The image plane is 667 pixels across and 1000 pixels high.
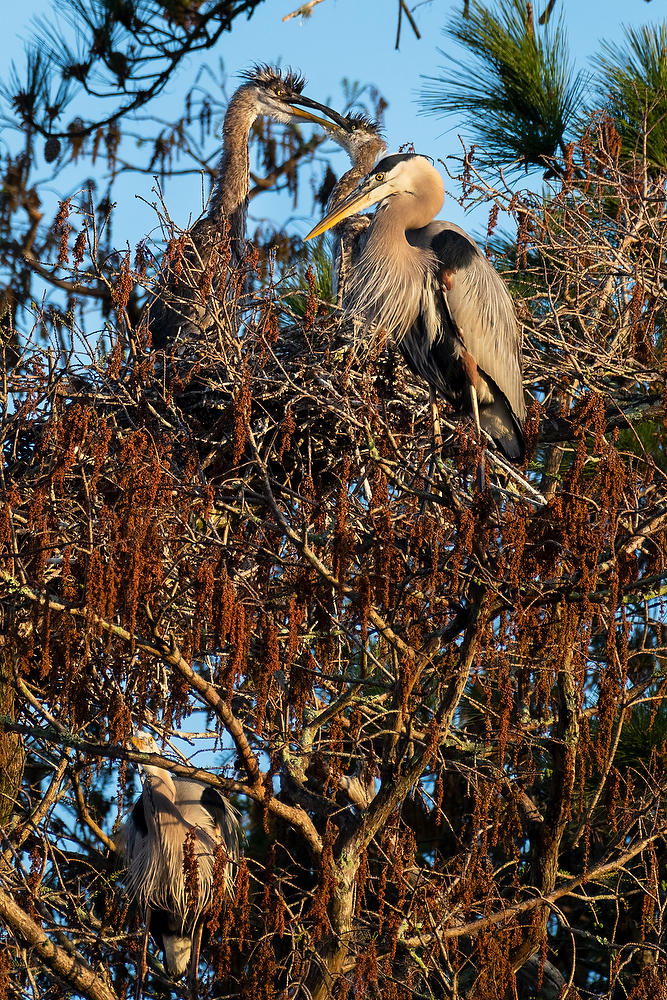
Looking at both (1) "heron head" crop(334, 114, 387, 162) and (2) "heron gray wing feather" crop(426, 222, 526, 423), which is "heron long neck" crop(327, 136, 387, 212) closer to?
(1) "heron head" crop(334, 114, 387, 162)

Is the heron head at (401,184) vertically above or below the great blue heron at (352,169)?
below

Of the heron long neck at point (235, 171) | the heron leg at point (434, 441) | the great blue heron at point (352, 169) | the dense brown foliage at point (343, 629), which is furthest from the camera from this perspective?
the heron long neck at point (235, 171)

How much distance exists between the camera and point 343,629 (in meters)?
3.82

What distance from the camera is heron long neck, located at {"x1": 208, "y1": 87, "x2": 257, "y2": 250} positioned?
696cm

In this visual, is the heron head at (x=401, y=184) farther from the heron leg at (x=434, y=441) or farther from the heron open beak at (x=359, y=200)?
the heron leg at (x=434, y=441)

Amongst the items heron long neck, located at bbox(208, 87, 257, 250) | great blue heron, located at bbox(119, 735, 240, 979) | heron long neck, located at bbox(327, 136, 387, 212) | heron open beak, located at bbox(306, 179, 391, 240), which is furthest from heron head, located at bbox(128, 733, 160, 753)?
heron long neck, located at bbox(327, 136, 387, 212)

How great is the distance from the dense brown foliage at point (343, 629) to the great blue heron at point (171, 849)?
0.17 meters

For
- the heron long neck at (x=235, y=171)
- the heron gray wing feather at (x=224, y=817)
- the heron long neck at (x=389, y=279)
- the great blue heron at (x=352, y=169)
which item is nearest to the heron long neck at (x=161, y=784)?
the heron gray wing feather at (x=224, y=817)

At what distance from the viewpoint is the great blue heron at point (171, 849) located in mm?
5121

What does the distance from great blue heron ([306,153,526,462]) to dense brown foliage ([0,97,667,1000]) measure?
0.53ft

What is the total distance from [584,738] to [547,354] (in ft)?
5.63

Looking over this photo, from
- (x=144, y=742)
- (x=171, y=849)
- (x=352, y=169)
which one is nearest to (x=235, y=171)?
(x=352, y=169)

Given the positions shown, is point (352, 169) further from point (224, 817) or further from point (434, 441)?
point (434, 441)

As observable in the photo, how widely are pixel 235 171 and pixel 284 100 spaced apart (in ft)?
4.03
